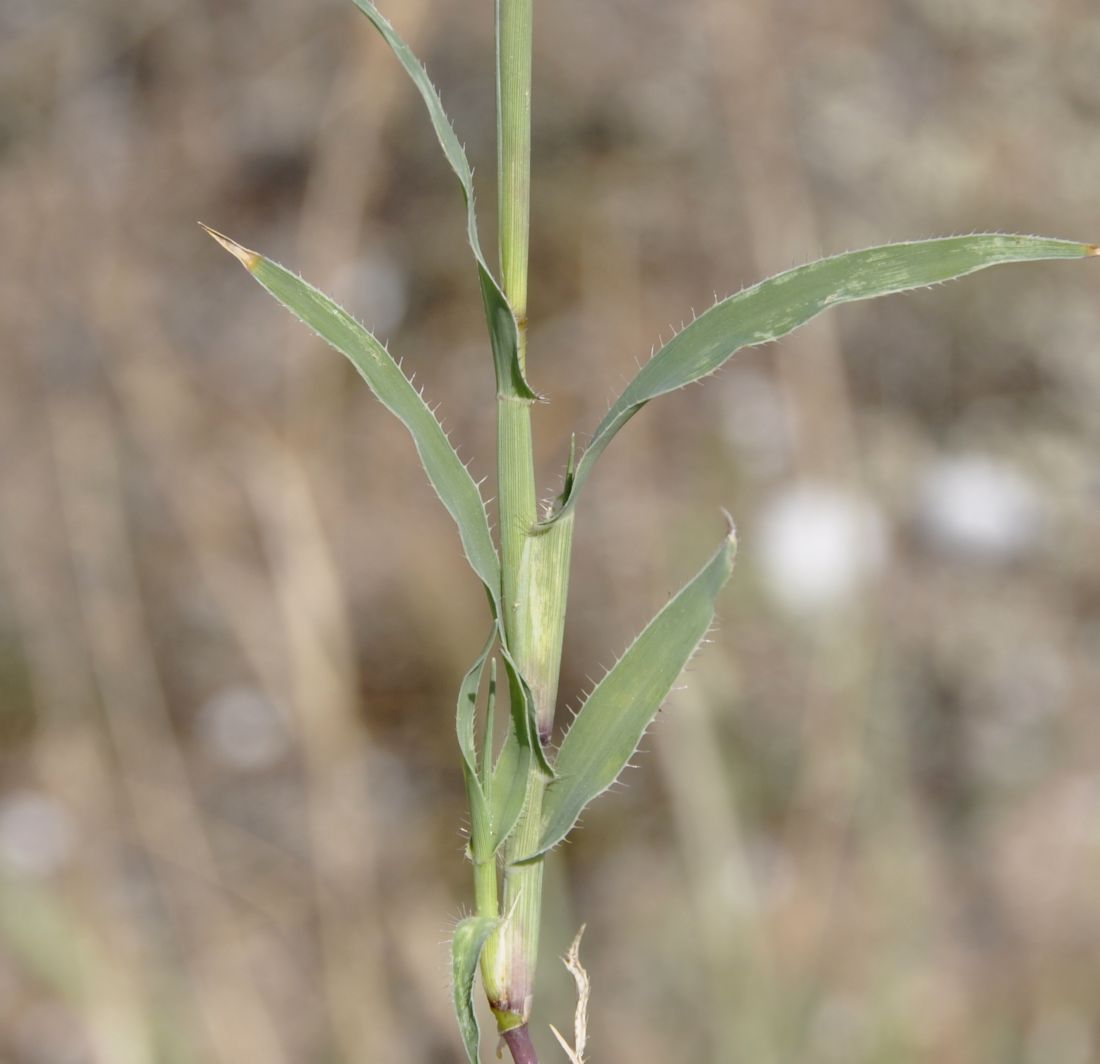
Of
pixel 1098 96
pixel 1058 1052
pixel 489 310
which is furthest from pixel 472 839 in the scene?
pixel 1098 96

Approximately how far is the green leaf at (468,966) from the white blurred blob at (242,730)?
183cm

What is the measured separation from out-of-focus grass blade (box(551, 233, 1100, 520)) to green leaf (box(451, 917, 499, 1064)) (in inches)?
4.7

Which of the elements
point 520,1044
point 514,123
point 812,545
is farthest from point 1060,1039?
point 514,123

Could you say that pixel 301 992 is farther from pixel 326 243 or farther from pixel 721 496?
pixel 326 243

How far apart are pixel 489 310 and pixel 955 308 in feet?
6.40

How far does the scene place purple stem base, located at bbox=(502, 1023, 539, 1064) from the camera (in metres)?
0.33

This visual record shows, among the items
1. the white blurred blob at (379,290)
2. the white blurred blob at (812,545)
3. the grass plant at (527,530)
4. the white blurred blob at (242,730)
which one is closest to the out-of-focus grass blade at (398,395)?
the grass plant at (527,530)

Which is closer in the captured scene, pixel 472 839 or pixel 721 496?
pixel 472 839

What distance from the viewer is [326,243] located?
1.75m

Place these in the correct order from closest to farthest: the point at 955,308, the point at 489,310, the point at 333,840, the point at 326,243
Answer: the point at 489,310, the point at 333,840, the point at 326,243, the point at 955,308

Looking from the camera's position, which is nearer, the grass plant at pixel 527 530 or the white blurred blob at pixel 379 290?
the grass plant at pixel 527 530

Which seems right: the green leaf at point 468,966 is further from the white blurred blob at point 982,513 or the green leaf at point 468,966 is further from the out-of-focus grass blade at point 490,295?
the white blurred blob at point 982,513

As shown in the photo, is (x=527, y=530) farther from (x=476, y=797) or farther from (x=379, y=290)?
(x=379, y=290)

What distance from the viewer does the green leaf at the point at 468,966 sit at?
32 cm
